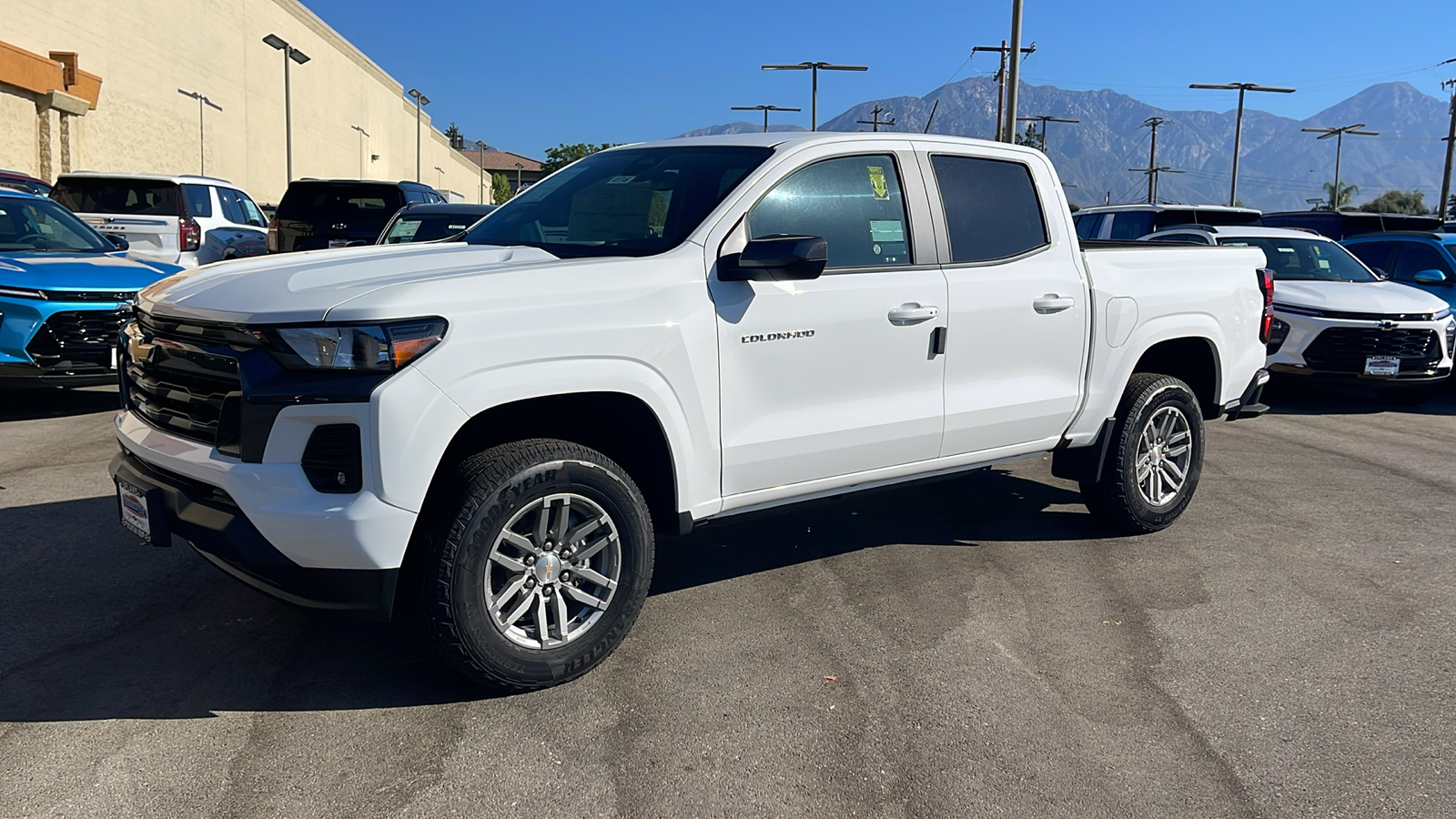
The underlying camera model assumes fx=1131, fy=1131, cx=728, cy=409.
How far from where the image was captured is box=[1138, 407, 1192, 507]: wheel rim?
590cm

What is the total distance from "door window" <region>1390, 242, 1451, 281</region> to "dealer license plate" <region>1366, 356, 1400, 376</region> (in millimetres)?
2526

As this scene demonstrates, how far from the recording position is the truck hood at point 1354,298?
10547mm

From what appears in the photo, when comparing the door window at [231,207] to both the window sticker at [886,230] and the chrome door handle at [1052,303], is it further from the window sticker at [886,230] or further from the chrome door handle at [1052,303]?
the chrome door handle at [1052,303]

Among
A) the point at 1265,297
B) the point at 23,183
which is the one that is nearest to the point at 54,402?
the point at 23,183

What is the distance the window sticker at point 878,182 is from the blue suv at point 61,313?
17.0 feet

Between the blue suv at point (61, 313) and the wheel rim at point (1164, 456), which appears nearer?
the wheel rim at point (1164, 456)

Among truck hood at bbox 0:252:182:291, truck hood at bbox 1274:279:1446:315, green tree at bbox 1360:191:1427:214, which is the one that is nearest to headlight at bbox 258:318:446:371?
truck hood at bbox 0:252:182:291

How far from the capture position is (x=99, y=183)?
12.7 meters

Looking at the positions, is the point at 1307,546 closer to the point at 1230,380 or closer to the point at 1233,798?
the point at 1230,380

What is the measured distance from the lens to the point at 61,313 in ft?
25.5

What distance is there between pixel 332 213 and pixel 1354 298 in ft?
36.5

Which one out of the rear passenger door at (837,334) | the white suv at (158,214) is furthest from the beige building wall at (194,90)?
the rear passenger door at (837,334)

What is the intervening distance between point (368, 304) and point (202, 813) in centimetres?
147

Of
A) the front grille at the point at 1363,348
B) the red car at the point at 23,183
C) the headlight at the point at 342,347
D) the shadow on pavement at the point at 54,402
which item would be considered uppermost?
the red car at the point at 23,183
